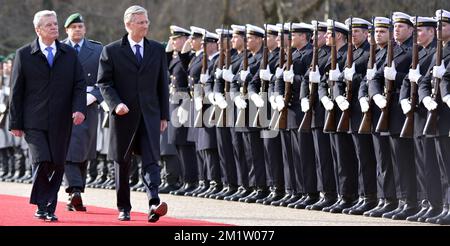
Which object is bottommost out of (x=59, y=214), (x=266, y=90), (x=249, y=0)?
(x=59, y=214)

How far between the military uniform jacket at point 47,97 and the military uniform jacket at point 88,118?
1788mm

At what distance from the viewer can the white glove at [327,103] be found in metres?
15.0

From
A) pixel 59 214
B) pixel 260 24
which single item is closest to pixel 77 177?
pixel 59 214

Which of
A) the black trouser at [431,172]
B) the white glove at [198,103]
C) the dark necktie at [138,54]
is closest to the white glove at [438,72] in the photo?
the black trouser at [431,172]

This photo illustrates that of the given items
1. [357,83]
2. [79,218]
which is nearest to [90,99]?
[79,218]

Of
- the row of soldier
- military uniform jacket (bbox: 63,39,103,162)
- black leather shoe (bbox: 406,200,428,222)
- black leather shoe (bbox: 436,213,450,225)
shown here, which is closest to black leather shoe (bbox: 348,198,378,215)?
the row of soldier

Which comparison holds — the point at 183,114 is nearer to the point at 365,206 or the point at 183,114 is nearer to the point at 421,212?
the point at 365,206

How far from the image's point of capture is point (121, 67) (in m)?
13.6

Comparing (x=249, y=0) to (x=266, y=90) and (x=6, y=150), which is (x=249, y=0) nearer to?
(x=6, y=150)

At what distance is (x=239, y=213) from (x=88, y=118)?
6.42ft

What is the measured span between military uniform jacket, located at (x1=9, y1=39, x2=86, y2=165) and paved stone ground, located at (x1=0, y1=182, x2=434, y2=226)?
171cm

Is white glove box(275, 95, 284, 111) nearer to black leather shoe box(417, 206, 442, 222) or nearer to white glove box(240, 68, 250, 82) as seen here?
white glove box(240, 68, 250, 82)

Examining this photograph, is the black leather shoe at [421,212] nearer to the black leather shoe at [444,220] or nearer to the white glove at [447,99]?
the black leather shoe at [444,220]
